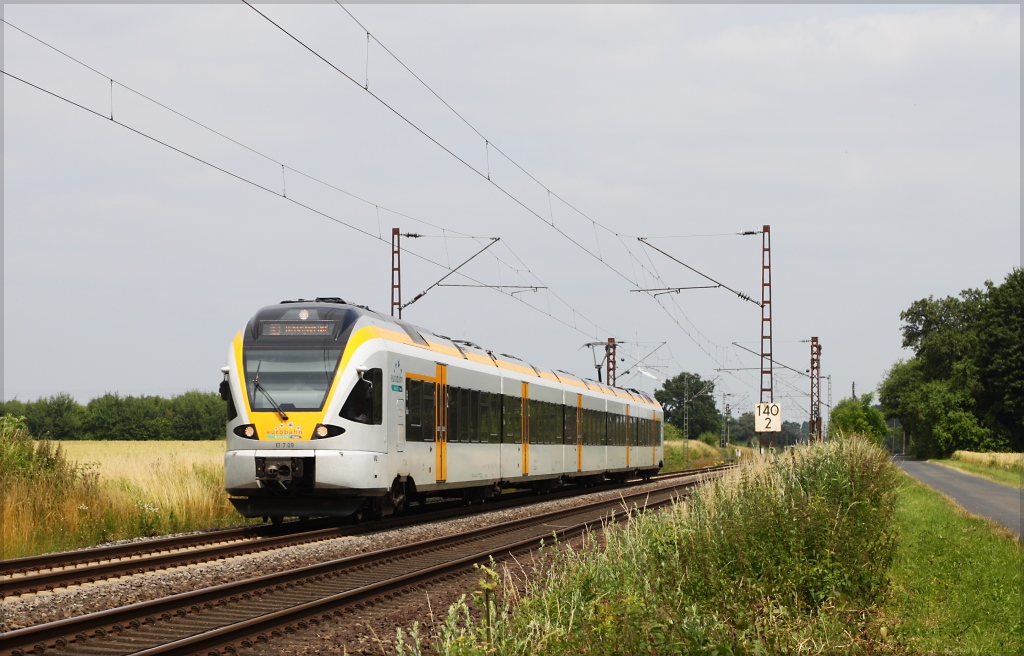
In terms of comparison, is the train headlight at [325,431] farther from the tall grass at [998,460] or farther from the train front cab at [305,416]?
the tall grass at [998,460]

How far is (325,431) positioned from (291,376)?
3.54 ft

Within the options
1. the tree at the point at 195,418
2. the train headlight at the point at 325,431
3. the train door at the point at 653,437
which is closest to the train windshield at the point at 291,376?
the train headlight at the point at 325,431

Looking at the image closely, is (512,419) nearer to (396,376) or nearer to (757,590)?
(396,376)

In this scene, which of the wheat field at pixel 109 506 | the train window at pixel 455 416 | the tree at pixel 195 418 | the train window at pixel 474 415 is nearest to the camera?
the wheat field at pixel 109 506

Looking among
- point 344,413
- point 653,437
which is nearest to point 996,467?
point 653,437

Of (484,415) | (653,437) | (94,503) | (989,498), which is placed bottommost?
(989,498)

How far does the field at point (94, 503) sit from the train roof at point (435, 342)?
3633mm

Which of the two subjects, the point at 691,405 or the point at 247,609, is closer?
the point at 247,609

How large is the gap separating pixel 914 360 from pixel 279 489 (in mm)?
108542

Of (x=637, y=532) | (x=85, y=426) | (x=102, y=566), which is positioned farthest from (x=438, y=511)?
(x=85, y=426)

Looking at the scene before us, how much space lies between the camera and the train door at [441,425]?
817 inches

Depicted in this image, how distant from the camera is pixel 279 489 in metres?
17.3

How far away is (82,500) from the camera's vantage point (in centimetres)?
1767

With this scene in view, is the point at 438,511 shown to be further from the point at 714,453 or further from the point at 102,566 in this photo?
the point at 714,453
